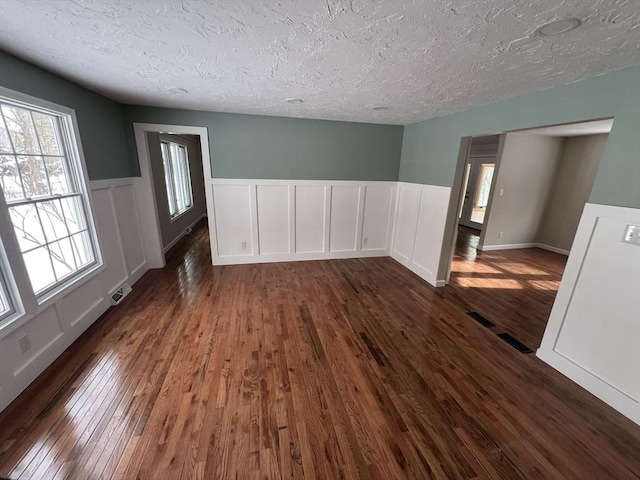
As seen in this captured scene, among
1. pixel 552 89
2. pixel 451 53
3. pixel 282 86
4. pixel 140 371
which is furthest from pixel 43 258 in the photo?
pixel 552 89

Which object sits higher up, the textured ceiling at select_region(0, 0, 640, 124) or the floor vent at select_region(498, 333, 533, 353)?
the textured ceiling at select_region(0, 0, 640, 124)

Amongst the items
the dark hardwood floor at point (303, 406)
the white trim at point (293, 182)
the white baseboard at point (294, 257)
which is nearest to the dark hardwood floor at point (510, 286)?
the dark hardwood floor at point (303, 406)

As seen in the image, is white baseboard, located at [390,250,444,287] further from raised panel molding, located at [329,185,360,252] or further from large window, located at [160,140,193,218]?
large window, located at [160,140,193,218]

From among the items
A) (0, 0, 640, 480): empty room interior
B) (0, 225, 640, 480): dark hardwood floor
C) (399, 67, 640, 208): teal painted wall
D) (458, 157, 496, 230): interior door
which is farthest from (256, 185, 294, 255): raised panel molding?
(458, 157, 496, 230): interior door

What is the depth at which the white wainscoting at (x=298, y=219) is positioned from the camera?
4.00 metres

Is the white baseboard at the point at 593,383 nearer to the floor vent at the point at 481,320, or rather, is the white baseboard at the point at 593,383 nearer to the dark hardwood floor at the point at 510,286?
the dark hardwood floor at the point at 510,286

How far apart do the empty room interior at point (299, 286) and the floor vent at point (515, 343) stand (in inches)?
4.1

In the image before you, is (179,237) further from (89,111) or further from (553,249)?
(553,249)

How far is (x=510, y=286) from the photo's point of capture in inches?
143

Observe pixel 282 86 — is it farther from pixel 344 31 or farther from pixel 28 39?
pixel 28 39

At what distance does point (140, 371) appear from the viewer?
196cm

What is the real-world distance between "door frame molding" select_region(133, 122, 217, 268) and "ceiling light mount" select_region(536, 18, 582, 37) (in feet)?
12.0

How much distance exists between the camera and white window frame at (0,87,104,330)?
1675 mm

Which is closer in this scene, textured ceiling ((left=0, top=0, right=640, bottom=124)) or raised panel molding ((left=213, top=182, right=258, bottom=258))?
textured ceiling ((left=0, top=0, right=640, bottom=124))
